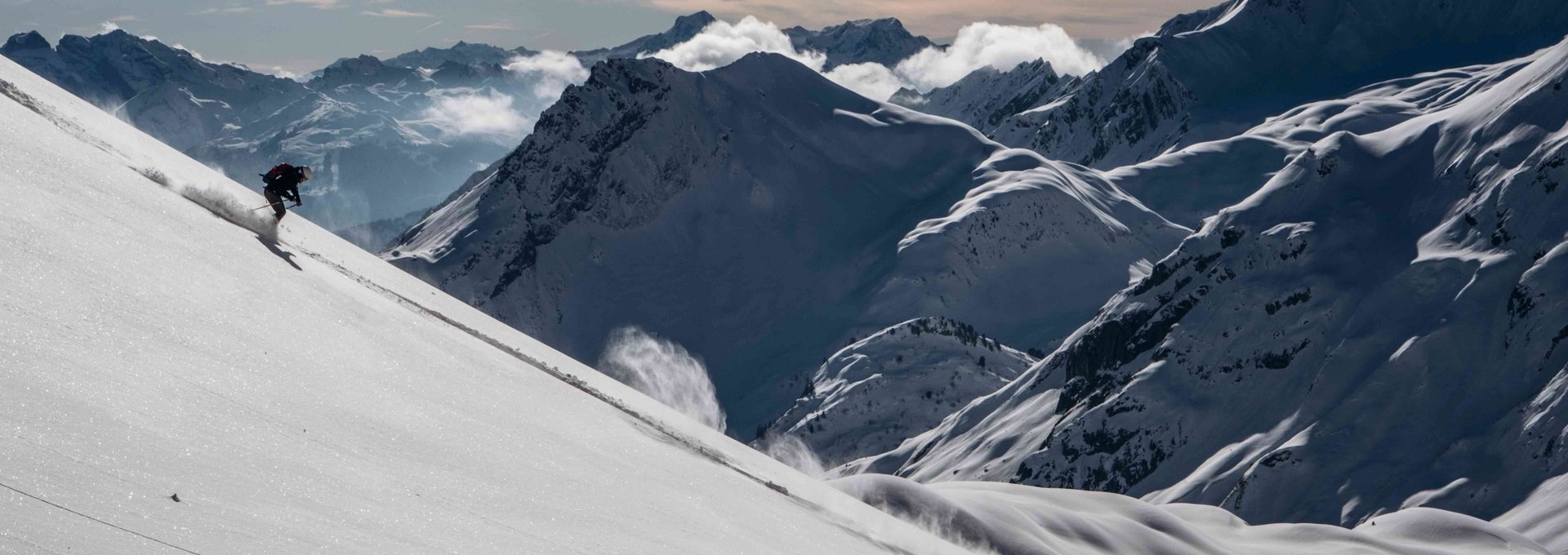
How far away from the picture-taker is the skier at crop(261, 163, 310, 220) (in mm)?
26031

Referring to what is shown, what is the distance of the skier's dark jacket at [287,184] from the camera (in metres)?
27.0

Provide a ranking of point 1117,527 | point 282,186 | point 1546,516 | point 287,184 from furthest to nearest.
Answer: point 1546,516
point 1117,527
point 287,184
point 282,186

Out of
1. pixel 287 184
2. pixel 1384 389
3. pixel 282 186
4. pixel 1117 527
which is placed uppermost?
pixel 287 184

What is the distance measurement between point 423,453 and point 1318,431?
171092 mm

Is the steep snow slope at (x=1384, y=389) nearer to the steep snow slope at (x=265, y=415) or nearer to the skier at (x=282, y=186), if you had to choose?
the skier at (x=282, y=186)

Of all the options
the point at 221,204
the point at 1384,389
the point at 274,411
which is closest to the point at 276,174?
the point at 221,204

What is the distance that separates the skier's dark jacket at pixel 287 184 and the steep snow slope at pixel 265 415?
11.1 feet

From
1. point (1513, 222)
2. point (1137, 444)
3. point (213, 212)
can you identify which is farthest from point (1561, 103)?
point (213, 212)

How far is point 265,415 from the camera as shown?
40.4 ft

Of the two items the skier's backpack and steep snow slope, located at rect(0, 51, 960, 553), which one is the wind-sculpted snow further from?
the skier's backpack

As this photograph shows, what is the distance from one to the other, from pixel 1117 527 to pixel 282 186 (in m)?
36.2

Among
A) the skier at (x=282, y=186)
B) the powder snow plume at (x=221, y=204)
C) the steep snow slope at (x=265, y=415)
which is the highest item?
the skier at (x=282, y=186)

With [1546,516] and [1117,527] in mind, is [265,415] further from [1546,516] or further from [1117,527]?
[1546,516]

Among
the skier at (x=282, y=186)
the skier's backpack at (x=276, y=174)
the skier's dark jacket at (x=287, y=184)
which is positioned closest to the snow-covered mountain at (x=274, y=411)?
the skier at (x=282, y=186)
